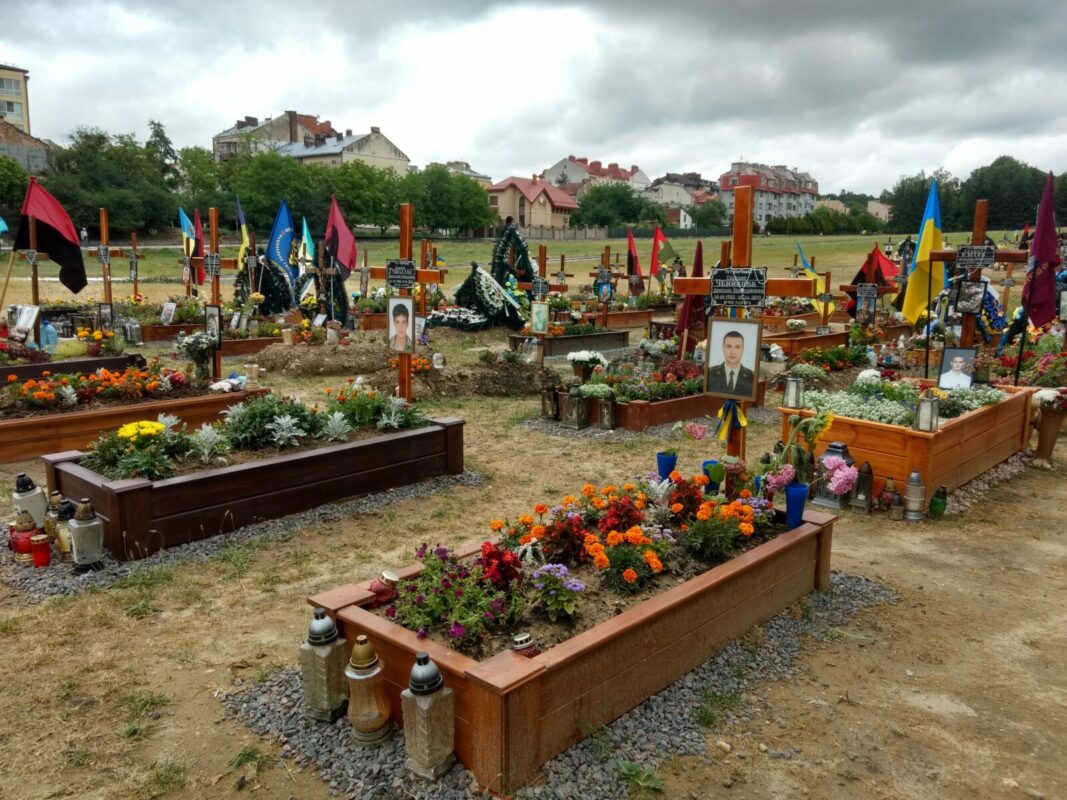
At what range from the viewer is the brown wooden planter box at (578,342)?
1903 cm

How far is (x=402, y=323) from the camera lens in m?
10.3

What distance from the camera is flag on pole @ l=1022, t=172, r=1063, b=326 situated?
9.95 meters

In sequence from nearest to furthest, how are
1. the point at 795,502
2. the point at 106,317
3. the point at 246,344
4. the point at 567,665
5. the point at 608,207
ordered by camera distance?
the point at 567,665 < the point at 795,502 < the point at 246,344 < the point at 106,317 < the point at 608,207

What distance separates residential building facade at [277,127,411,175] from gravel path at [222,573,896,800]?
286ft

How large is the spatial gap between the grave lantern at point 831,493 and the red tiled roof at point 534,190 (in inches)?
3372

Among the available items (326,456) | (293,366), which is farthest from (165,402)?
(293,366)

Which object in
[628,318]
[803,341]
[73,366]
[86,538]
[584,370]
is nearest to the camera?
[86,538]

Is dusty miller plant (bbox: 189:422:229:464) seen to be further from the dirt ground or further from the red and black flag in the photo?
the red and black flag

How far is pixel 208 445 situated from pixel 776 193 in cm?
13497

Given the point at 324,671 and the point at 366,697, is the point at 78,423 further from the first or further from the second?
the point at 366,697

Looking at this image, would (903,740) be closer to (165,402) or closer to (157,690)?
(157,690)

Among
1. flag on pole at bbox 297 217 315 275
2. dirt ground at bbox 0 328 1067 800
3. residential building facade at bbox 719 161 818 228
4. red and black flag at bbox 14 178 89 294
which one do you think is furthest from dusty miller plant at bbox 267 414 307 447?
residential building facade at bbox 719 161 818 228

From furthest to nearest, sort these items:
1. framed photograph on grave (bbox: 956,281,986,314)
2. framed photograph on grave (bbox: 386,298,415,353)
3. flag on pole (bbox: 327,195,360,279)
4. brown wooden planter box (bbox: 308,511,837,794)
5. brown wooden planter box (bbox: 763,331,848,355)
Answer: brown wooden planter box (bbox: 763,331,848,355) → flag on pole (bbox: 327,195,360,279) → framed photograph on grave (bbox: 956,281,986,314) → framed photograph on grave (bbox: 386,298,415,353) → brown wooden planter box (bbox: 308,511,837,794)

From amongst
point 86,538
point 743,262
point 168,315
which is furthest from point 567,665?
point 168,315
